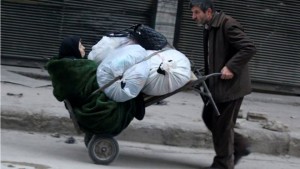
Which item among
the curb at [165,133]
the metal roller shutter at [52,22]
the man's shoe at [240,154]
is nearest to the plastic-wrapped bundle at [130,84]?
the man's shoe at [240,154]

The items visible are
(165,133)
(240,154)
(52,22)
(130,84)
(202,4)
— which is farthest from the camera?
(52,22)

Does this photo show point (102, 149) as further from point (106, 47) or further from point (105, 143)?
point (106, 47)

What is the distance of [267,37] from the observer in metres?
10.3

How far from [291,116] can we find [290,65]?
1513mm

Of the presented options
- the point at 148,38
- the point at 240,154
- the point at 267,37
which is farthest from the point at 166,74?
the point at 267,37

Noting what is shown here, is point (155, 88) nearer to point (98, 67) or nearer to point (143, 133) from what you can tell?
point (98, 67)

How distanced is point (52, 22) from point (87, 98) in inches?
165

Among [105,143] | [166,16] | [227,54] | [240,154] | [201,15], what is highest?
[201,15]

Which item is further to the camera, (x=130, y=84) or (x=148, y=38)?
(x=148, y=38)

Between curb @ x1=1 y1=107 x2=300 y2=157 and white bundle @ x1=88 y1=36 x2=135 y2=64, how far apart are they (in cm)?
131

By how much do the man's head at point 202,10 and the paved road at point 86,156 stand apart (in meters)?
1.47

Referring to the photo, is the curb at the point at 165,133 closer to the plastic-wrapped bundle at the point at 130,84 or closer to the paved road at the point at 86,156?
the paved road at the point at 86,156

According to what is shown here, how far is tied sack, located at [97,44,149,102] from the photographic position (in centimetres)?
584

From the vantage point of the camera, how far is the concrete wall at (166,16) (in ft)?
32.4
